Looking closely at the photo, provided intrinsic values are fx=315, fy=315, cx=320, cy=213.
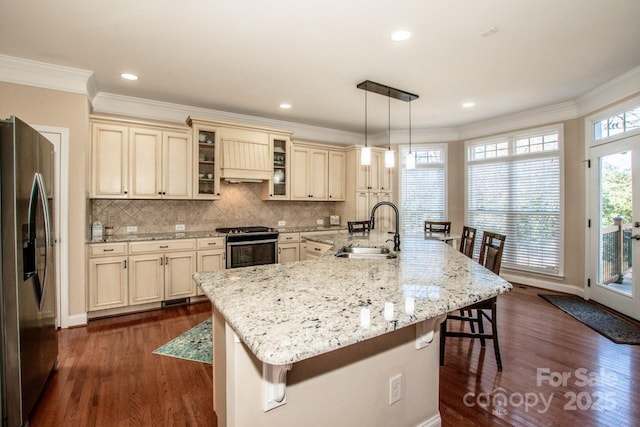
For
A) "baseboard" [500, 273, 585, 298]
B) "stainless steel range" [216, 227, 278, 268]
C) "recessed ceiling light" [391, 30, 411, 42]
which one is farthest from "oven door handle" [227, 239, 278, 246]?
"baseboard" [500, 273, 585, 298]

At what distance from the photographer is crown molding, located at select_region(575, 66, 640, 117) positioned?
10.8ft

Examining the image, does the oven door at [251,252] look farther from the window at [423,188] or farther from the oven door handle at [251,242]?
the window at [423,188]

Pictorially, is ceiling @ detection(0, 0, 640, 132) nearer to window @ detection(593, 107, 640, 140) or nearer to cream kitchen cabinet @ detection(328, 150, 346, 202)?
window @ detection(593, 107, 640, 140)

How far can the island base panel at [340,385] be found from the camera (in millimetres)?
1189

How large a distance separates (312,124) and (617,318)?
4.76 metres

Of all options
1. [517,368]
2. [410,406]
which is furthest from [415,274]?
[517,368]

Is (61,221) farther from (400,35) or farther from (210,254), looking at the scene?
(400,35)

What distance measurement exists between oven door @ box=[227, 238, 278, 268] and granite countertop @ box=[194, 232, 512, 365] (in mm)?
2352

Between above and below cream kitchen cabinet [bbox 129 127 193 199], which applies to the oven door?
below

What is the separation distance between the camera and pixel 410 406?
158cm

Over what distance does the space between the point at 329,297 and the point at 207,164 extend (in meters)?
3.59

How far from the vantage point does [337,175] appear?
5.54 m

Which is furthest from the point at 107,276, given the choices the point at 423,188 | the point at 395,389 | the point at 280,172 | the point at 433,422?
the point at 423,188

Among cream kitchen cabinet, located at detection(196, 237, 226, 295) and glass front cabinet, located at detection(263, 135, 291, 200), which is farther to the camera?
glass front cabinet, located at detection(263, 135, 291, 200)
